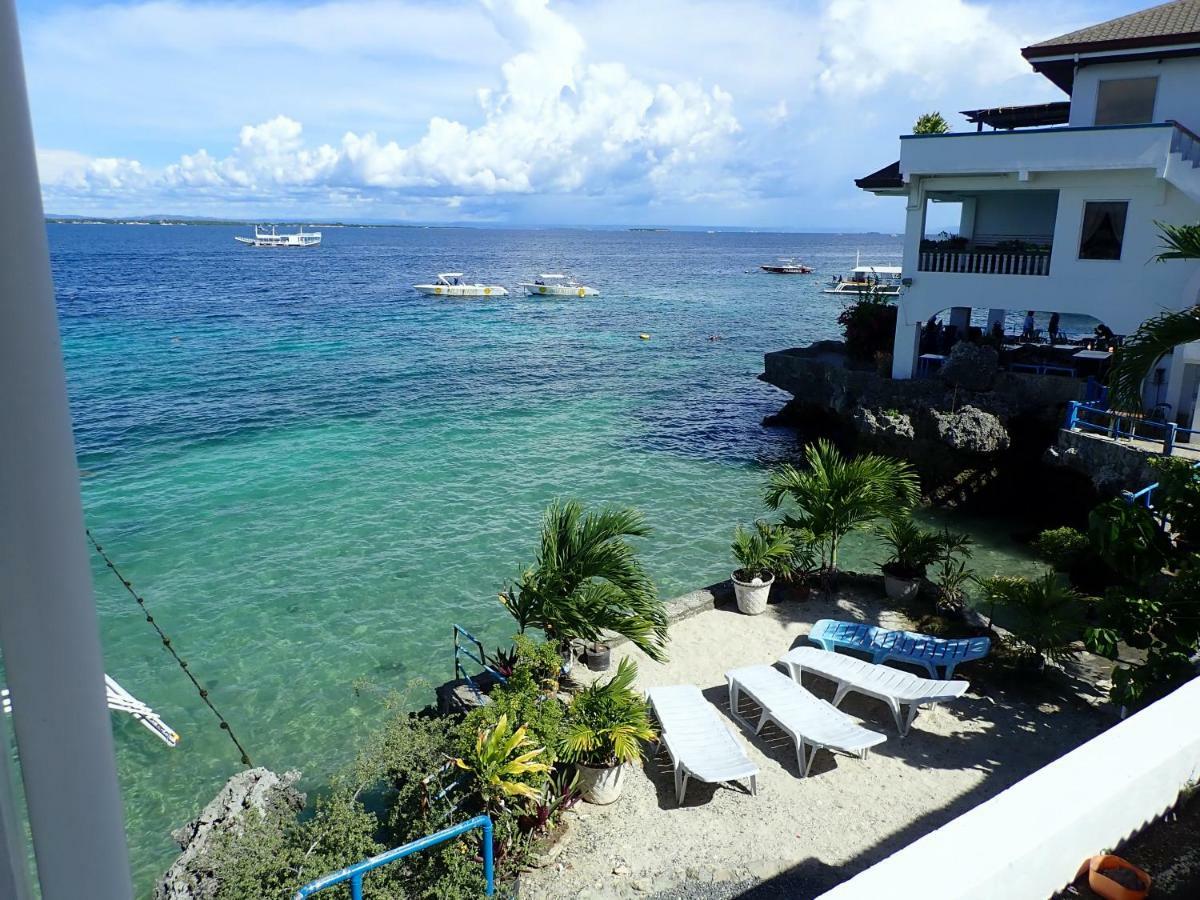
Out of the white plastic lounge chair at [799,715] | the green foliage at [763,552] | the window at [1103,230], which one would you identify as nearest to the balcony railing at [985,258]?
the window at [1103,230]

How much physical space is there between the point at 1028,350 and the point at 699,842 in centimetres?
2165

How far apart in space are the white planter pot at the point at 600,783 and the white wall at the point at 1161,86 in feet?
69.1

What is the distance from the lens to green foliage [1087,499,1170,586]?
9117 mm

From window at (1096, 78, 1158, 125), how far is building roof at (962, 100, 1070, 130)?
5.50 m

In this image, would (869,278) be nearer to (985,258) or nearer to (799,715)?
(985,258)

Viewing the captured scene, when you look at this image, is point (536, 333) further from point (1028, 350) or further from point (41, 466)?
point (41, 466)

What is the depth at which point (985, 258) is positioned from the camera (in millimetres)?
22359

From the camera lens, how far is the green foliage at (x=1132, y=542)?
9.12 m

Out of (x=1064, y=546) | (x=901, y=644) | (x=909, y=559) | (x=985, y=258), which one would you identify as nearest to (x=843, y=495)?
(x=909, y=559)

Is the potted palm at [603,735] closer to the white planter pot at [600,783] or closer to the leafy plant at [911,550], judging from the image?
the white planter pot at [600,783]

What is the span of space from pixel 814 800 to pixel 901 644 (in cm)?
321

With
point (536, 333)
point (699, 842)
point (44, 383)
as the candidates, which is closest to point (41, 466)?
point (44, 383)

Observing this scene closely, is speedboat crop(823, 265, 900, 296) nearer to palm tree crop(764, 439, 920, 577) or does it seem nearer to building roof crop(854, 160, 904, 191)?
building roof crop(854, 160, 904, 191)

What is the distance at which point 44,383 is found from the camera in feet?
4.28
